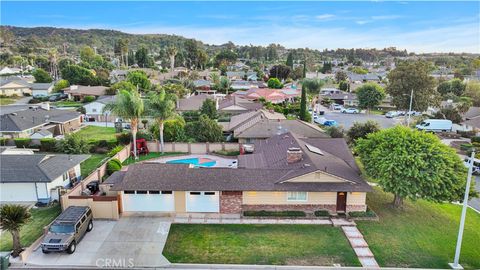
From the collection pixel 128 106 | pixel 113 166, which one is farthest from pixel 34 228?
pixel 128 106

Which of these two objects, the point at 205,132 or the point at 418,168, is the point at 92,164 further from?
the point at 418,168

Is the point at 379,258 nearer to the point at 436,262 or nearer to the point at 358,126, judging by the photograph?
the point at 436,262

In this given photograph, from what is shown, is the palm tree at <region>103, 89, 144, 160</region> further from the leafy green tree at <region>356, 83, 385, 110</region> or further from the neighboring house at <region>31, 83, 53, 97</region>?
the neighboring house at <region>31, 83, 53, 97</region>

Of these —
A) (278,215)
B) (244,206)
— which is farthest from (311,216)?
(244,206)

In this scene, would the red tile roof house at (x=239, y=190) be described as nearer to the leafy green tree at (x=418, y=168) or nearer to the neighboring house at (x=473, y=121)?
the leafy green tree at (x=418, y=168)

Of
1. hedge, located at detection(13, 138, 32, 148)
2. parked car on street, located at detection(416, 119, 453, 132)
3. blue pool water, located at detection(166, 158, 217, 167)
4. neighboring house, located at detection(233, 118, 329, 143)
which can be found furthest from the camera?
parked car on street, located at detection(416, 119, 453, 132)

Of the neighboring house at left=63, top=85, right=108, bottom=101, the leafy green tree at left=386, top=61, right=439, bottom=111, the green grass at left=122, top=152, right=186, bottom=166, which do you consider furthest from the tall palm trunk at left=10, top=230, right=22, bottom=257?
the leafy green tree at left=386, top=61, right=439, bottom=111

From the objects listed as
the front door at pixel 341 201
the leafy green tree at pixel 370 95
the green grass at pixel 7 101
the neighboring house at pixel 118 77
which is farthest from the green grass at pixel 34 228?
the neighboring house at pixel 118 77
